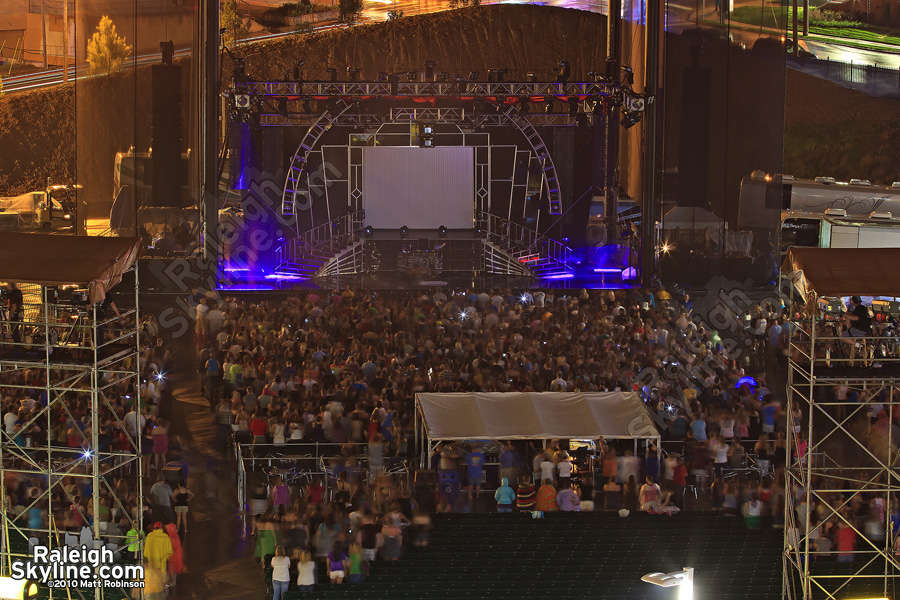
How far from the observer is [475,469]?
13750 mm

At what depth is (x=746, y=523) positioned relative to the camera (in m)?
12.9

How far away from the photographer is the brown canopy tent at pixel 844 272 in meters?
10.4

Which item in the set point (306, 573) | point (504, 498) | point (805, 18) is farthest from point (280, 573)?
point (805, 18)

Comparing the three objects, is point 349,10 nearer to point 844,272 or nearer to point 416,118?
point 416,118

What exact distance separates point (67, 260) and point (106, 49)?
14480 millimetres

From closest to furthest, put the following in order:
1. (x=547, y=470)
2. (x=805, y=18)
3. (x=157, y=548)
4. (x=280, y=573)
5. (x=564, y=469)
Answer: (x=280, y=573) → (x=157, y=548) → (x=547, y=470) → (x=564, y=469) → (x=805, y=18)

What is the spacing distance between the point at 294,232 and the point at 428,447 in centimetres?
1430

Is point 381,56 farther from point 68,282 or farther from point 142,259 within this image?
point 68,282

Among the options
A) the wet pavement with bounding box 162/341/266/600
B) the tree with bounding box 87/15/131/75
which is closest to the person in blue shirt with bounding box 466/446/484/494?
the wet pavement with bounding box 162/341/266/600

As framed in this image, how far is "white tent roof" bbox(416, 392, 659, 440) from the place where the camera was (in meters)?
13.7

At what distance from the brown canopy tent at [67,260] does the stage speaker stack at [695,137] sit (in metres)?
15.6

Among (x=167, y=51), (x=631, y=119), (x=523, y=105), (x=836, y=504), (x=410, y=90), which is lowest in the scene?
(x=836, y=504)

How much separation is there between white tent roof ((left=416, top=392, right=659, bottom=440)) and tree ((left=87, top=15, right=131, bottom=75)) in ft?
41.5

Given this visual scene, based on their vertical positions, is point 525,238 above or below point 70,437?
above
